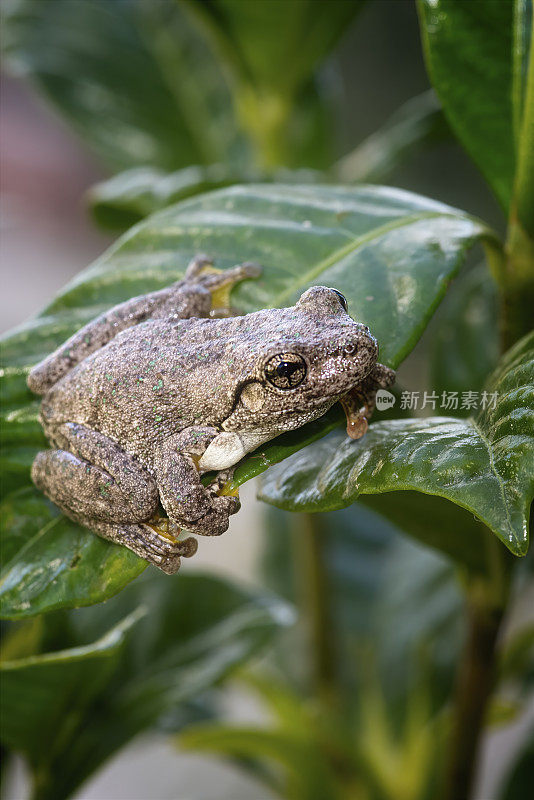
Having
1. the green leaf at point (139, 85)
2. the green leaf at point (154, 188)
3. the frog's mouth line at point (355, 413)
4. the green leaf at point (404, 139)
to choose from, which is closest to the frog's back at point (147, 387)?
the frog's mouth line at point (355, 413)

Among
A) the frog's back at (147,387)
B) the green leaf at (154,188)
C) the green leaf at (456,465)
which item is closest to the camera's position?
the green leaf at (456,465)

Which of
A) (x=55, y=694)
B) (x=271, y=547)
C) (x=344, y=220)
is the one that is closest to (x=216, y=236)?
(x=344, y=220)

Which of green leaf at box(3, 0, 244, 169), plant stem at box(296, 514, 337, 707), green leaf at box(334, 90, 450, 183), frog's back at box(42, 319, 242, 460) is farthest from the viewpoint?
green leaf at box(3, 0, 244, 169)

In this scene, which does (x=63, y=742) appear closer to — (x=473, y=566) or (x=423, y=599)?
(x=473, y=566)

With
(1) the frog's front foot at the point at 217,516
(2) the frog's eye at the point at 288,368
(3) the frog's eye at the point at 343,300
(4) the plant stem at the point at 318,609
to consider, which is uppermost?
(3) the frog's eye at the point at 343,300

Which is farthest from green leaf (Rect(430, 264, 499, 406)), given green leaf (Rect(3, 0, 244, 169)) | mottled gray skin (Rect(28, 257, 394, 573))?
green leaf (Rect(3, 0, 244, 169))

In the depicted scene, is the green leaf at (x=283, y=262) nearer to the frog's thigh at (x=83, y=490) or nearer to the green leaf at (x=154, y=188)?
the frog's thigh at (x=83, y=490)

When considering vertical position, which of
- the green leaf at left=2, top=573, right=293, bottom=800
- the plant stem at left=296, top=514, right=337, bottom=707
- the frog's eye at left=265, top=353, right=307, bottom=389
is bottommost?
the plant stem at left=296, top=514, right=337, bottom=707

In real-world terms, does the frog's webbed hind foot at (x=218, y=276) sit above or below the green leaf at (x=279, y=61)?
below
